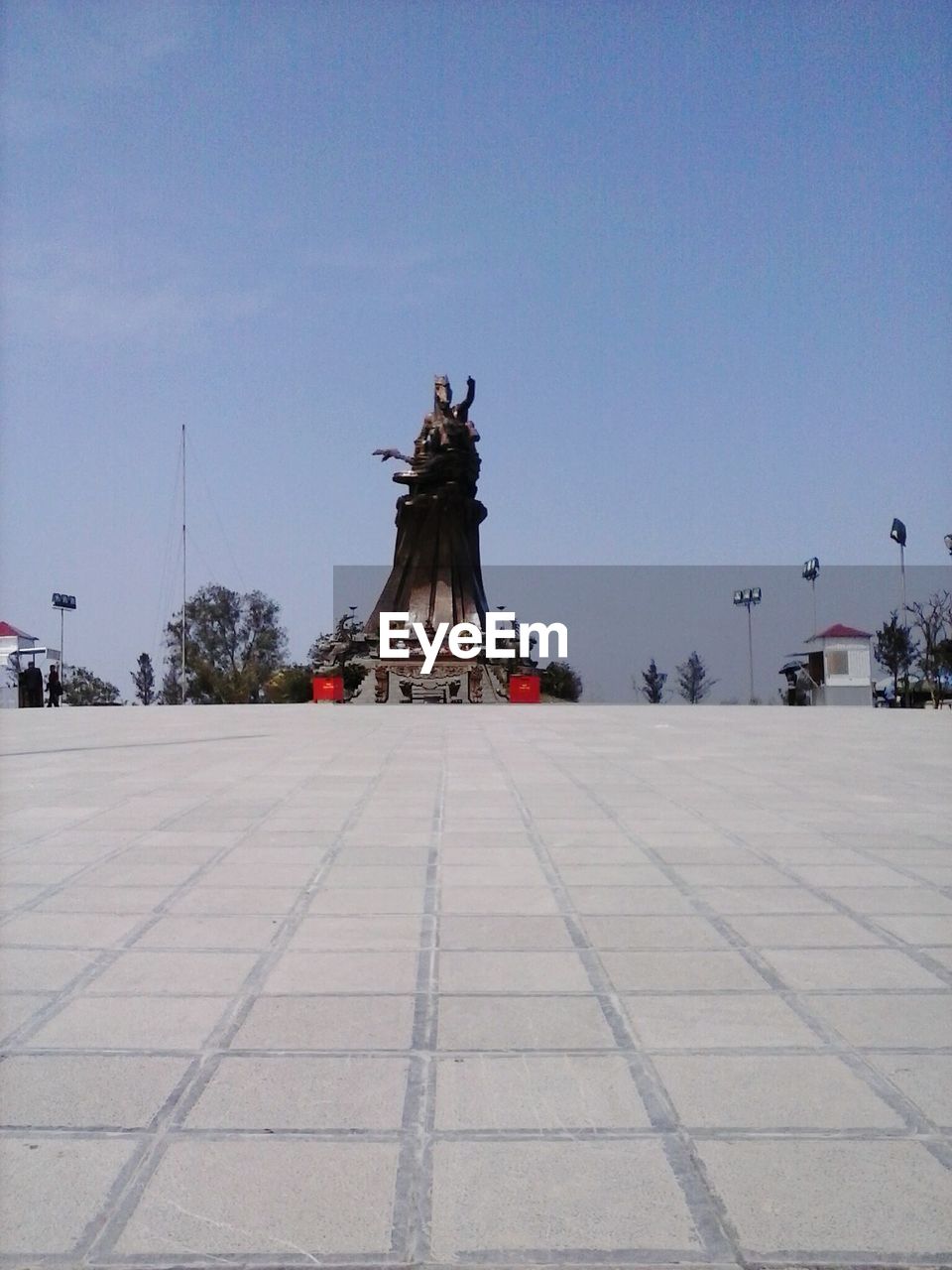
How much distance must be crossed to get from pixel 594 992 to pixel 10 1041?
1.67 m

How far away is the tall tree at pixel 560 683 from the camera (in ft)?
128

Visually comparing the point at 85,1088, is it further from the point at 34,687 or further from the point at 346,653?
the point at 346,653

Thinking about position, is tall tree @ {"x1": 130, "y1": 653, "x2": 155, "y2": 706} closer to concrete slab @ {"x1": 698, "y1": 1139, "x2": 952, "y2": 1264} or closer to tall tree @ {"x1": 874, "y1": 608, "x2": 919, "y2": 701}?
tall tree @ {"x1": 874, "y1": 608, "x2": 919, "y2": 701}

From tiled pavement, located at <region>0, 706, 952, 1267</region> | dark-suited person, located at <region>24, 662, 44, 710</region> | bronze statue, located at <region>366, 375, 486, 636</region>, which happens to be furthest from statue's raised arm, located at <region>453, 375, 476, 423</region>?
tiled pavement, located at <region>0, 706, 952, 1267</region>

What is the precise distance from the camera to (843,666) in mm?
28641

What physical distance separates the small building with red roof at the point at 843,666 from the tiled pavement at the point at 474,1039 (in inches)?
882

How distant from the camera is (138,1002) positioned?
3346 mm

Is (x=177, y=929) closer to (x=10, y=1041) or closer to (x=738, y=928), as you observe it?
(x=10, y=1041)

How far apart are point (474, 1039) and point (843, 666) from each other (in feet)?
89.4

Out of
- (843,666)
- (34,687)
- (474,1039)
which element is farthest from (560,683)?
(474,1039)

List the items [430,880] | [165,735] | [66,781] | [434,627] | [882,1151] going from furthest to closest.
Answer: [434,627] → [165,735] → [66,781] → [430,880] → [882,1151]

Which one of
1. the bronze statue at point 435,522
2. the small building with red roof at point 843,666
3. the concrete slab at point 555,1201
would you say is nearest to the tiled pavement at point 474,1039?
the concrete slab at point 555,1201

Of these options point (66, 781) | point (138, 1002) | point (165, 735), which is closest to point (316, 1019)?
point (138, 1002)

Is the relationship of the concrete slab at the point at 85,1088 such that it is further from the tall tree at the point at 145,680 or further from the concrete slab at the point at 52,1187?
the tall tree at the point at 145,680
